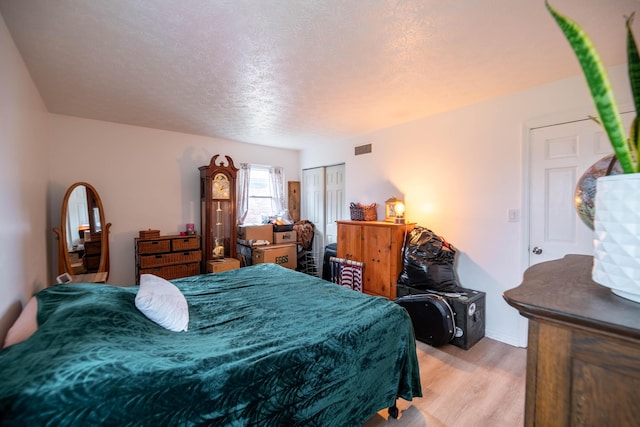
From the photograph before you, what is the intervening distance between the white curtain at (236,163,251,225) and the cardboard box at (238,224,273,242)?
9.5 inches

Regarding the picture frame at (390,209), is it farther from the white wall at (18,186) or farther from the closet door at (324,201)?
the white wall at (18,186)

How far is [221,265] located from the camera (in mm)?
3760

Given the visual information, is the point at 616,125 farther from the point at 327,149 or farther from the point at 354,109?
the point at 327,149

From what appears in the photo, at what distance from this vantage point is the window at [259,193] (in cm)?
457

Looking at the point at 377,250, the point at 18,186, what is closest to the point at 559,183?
the point at 377,250

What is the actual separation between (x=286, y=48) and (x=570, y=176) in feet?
8.46

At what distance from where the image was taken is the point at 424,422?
5.45 ft

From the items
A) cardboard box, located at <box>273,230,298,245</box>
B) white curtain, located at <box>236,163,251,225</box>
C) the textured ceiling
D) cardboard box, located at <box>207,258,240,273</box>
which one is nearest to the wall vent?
the textured ceiling

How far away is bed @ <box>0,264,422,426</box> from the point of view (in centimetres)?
83

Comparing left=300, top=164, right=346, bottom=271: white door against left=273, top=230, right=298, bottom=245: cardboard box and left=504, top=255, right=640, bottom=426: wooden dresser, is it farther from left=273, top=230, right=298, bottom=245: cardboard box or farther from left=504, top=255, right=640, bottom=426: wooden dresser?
left=504, top=255, right=640, bottom=426: wooden dresser

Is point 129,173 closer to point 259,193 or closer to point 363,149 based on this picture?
point 259,193

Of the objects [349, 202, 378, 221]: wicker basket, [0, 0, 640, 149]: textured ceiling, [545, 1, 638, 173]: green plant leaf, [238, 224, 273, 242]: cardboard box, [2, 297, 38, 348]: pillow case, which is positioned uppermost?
[0, 0, 640, 149]: textured ceiling

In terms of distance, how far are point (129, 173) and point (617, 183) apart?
14.7 feet

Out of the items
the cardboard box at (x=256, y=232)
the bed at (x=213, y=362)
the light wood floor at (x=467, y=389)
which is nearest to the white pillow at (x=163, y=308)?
the bed at (x=213, y=362)
